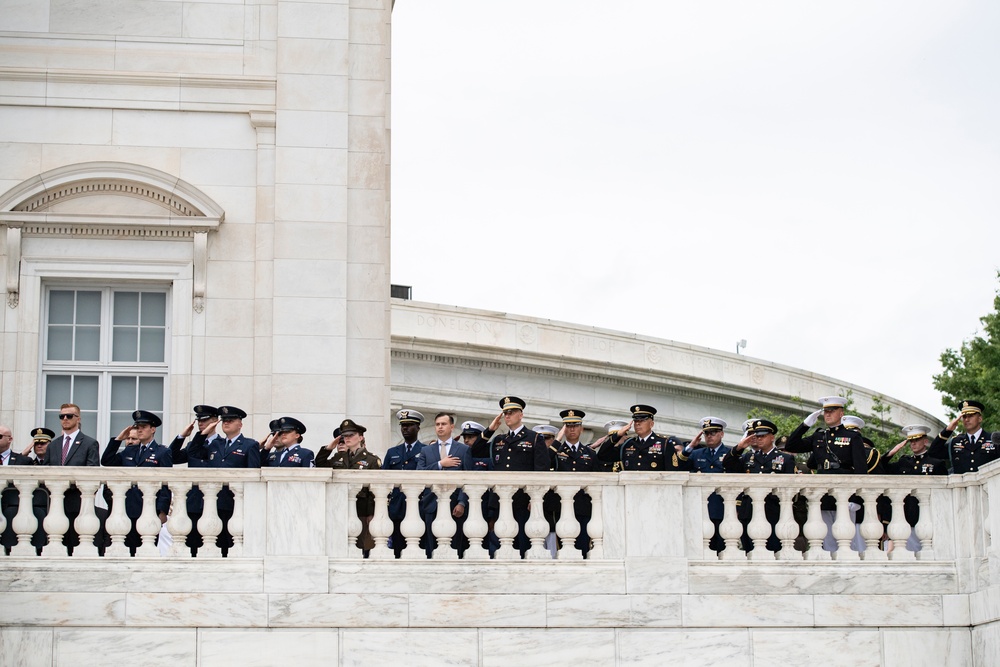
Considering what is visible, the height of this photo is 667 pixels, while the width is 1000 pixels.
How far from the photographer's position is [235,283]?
2556cm

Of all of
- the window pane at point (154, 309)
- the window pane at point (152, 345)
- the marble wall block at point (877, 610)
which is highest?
the window pane at point (154, 309)

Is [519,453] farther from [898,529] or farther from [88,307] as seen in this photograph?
[88,307]

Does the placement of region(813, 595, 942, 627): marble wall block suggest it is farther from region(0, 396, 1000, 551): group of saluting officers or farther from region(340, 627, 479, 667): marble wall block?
region(340, 627, 479, 667): marble wall block

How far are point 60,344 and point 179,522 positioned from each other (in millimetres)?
6756

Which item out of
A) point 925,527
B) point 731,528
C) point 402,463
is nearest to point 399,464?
point 402,463

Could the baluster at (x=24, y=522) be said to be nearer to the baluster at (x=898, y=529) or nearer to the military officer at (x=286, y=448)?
the military officer at (x=286, y=448)

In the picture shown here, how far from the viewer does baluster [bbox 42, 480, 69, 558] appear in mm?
19328

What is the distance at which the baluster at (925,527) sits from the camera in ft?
67.3

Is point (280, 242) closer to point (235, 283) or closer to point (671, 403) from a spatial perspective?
point (235, 283)

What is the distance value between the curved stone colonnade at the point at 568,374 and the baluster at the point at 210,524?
23353 mm

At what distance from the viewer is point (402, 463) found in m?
21.4

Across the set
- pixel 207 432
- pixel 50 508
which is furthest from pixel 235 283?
pixel 50 508

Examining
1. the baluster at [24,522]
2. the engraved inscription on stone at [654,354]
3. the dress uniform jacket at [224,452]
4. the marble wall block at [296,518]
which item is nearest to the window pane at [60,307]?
the dress uniform jacket at [224,452]

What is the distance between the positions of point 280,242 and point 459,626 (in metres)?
7.88
